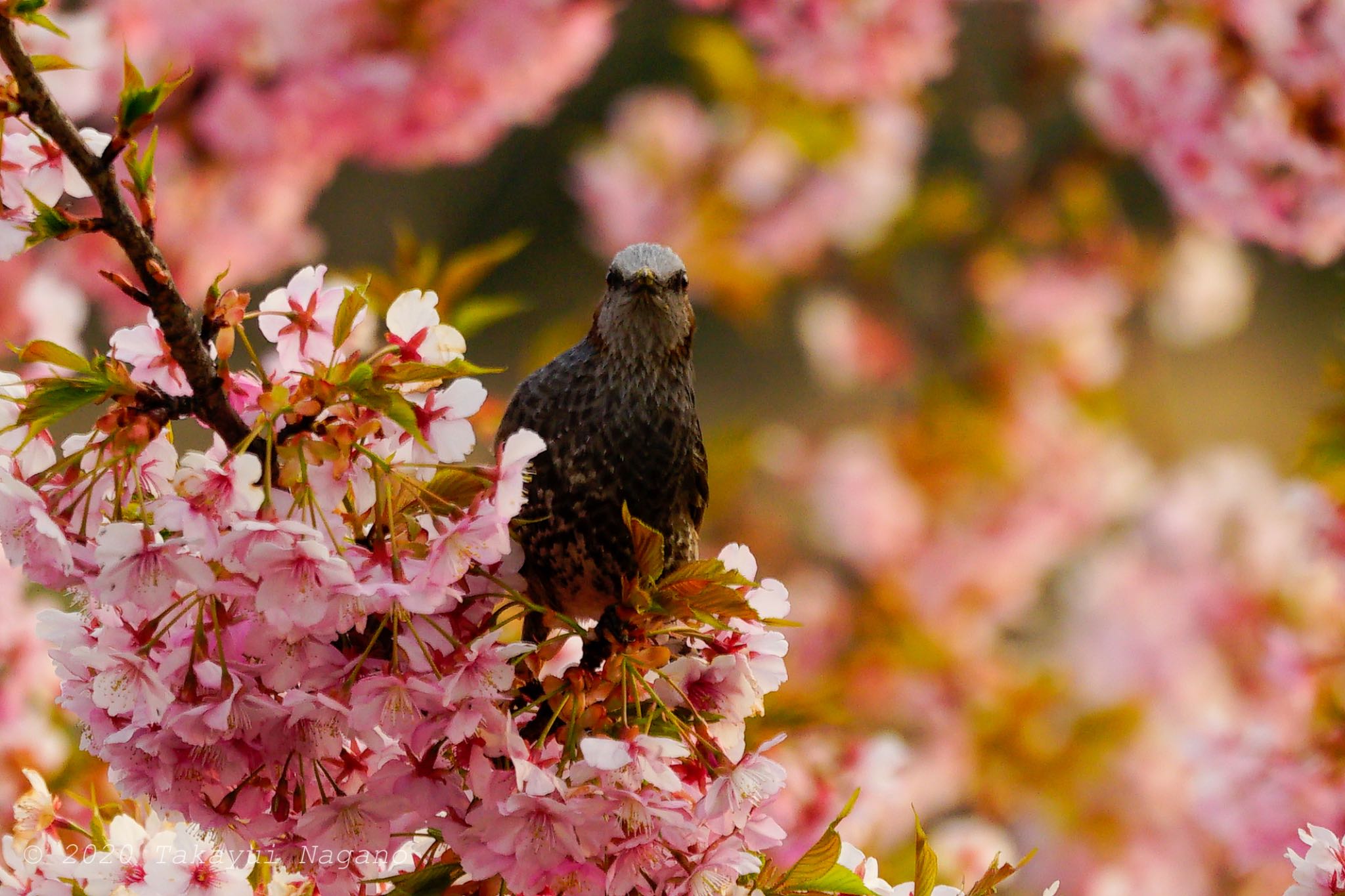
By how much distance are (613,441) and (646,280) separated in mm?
116

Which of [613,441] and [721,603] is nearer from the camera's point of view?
[721,603]

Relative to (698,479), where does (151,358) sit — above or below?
below

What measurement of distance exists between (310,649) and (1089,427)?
296cm

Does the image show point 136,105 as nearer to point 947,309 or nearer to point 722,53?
point 722,53

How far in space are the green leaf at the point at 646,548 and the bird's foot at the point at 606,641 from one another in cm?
3

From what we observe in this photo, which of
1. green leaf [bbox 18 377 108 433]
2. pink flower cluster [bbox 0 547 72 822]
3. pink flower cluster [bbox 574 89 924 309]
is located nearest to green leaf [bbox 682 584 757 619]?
green leaf [bbox 18 377 108 433]

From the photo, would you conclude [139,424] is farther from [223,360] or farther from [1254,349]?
[1254,349]

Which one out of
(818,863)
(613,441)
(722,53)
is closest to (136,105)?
(613,441)

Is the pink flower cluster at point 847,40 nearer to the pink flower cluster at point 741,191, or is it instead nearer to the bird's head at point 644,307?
the pink flower cluster at point 741,191

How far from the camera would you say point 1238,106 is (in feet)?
6.35

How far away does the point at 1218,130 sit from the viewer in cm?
200

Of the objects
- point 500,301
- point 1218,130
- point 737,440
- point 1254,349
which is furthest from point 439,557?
point 1254,349

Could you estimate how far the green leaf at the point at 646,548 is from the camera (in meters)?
0.67

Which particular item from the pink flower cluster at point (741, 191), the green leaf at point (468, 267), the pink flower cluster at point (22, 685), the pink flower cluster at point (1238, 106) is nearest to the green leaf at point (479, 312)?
the green leaf at point (468, 267)
